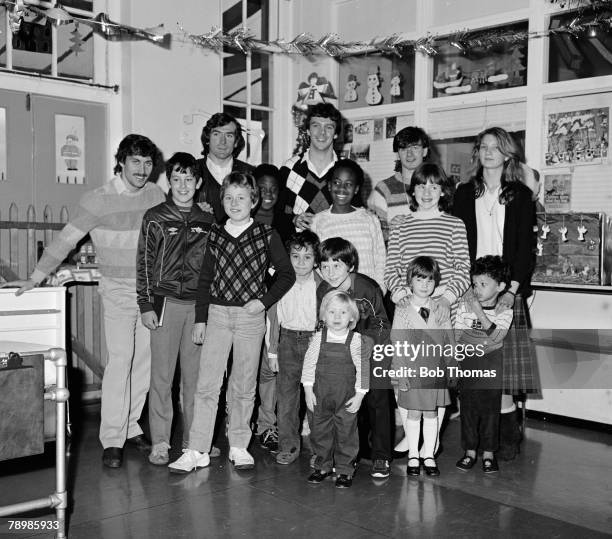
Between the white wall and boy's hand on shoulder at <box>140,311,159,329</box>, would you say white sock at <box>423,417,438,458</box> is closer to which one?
boy's hand on shoulder at <box>140,311,159,329</box>

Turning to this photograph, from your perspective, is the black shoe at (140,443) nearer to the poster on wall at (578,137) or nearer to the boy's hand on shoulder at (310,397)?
the boy's hand on shoulder at (310,397)

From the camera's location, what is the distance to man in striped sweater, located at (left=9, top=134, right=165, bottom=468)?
156 inches

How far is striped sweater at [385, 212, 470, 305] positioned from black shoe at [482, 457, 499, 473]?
874 mm

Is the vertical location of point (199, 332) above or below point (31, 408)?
above

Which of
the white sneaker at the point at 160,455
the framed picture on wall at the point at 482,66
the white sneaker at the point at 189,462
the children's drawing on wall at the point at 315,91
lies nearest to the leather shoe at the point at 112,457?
the white sneaker at the point at 160,455

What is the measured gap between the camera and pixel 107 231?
4000 millimetres

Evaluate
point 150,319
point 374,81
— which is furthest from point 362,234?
point 374,81

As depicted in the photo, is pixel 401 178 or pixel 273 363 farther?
pixel 401 178

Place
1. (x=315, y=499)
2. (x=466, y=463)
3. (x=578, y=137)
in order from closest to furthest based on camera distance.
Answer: (x=315, y=499) < (x=466, y=463) < (x=578, y=137)

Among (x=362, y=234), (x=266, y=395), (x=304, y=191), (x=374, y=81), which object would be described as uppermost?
(x=374, y=81)

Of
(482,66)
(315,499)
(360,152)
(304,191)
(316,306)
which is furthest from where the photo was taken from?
(360,152)

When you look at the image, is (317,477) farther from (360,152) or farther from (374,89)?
(374,89)

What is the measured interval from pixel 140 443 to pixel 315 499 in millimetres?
1219

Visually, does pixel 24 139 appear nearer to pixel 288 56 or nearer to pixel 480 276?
pixel 288 56
